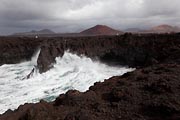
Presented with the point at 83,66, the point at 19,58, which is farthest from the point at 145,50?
the point at 19,58

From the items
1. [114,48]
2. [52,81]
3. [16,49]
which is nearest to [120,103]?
[52,81]

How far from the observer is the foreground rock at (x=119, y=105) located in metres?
6.18

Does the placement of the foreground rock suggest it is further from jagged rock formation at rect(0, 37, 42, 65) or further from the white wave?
jagged rock formation at rect(0, 37, 42, 65)

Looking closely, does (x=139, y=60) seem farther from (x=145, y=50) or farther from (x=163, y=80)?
(x=163, y=80)

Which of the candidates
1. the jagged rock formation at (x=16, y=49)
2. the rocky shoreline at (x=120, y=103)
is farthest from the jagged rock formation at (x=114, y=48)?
the rocky shoreline at (x=120, y=103)

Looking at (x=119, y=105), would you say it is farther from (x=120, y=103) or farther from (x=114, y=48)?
(x=114, y=48)

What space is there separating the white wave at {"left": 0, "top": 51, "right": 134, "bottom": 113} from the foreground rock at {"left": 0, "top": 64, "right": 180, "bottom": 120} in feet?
23.1

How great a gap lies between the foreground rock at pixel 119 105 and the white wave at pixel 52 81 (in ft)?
23.1

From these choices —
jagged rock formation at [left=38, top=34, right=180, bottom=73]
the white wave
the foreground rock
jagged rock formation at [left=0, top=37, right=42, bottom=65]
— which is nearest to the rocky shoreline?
the foreground rock

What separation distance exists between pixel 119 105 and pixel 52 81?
46.8 ft

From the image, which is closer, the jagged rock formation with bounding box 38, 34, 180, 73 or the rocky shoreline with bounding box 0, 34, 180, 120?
the rocky shoreline with bounding box 0, 34, 180, 120

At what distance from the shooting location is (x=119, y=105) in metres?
6.70

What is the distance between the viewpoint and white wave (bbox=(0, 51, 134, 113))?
51.5ft

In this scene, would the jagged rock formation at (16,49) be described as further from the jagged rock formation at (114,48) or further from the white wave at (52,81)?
the jagged rock formation at (114,48)
